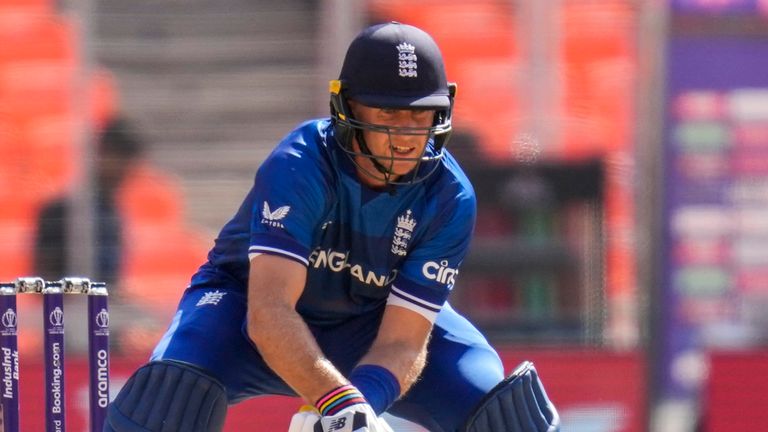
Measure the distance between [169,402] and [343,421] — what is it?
559 millimetres

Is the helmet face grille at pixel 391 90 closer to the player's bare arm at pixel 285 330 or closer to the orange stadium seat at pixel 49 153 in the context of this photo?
the player's bare arm at pixel 285 330

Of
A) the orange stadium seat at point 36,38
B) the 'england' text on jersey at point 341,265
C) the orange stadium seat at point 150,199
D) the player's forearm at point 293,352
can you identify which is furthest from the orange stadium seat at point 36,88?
the player's forearm at point 293,352

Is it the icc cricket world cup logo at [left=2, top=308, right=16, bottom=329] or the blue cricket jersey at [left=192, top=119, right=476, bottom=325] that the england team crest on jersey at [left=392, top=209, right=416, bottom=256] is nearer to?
the blue cricket jersey at [left=192, top=119, right=476, bottom=325]

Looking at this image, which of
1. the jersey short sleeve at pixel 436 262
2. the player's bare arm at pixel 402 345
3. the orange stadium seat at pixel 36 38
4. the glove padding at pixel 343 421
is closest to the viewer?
the glove padding at pixel 343 421

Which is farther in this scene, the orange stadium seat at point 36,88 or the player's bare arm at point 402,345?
the orange stadium seat at point 36,88

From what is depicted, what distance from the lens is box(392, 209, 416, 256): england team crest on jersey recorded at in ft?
12.9

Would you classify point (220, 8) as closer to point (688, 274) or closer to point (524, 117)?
point (524, 117)

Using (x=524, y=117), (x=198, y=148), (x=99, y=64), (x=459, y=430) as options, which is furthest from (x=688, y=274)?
(x=459, y=430)

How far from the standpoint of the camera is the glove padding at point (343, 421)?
3.37 meters

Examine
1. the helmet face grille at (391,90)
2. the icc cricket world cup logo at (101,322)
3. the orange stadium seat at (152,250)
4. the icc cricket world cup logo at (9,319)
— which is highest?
the helmet face grille at (391,90)

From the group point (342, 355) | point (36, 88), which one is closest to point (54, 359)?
point (342, 355)

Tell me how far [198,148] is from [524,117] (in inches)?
55.5

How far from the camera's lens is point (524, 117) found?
6.66 meters

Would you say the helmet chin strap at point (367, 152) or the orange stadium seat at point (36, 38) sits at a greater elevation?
the helmet chin strap at point (367, 152)
